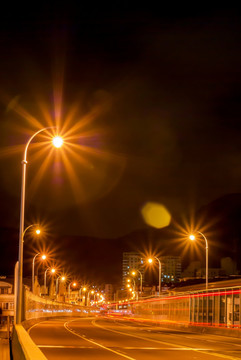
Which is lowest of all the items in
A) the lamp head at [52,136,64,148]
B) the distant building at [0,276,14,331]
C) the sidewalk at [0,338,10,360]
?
the distant building at [0,276,14,331]

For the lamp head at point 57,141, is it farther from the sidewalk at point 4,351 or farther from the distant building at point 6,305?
the distant building at point 6,305

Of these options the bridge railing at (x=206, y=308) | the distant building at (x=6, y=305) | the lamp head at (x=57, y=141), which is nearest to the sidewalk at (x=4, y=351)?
the distant building at (x=6, y=305)

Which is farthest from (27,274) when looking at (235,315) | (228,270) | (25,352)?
(25,352)

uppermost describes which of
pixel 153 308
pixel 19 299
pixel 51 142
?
pixel 51 142

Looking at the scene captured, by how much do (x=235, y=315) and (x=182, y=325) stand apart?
456 inches

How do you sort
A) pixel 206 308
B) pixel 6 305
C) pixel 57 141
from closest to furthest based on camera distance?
1. pixel 57 141
2. pixel 206 308
3. pixel 6 305

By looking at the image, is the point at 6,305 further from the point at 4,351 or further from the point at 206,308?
the point at 4,351

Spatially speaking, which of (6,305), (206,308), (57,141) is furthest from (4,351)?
(6,305)

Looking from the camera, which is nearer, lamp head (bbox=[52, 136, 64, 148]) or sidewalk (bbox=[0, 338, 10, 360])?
sidewalk (bbox=[0, 338, 10, 360])

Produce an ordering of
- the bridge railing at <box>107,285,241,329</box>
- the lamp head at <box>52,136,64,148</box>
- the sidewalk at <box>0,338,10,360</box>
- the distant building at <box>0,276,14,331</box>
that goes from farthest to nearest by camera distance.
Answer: the bridge railing at <box>107,285,241,329</box> → the distant building at <box>0,276,14,331</box> → the lamp head at <box>52,136,64,148</box> → the sidewalk at <box>0,338,10,360</box>

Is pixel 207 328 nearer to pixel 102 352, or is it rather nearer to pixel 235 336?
pixel 235 336

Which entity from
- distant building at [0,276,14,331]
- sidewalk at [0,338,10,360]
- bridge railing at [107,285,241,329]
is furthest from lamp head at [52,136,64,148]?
bridge railing at [107,285,241,329]

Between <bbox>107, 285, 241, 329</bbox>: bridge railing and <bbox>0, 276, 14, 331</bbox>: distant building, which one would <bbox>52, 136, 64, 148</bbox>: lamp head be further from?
<bbox>107, 285, 241, 329</bbox>: bridge railing

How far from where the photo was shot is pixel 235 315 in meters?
39.6
